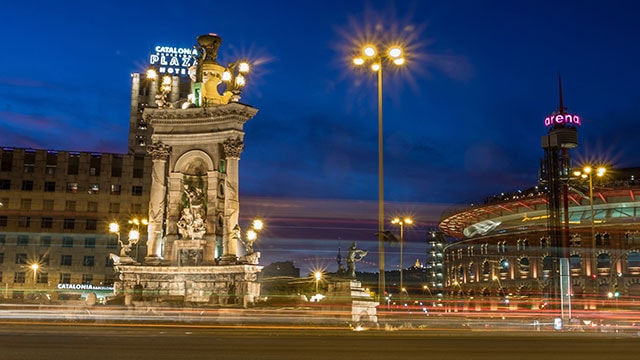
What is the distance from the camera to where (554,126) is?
4254 inches

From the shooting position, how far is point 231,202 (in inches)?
1459

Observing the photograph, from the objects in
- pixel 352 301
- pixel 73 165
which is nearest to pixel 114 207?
pixel 73 165

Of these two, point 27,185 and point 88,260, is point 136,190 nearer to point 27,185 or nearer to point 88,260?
point 88,260

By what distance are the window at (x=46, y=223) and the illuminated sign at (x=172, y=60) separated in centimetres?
4203

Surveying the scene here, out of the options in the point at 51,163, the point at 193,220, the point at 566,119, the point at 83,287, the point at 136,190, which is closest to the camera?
the point at 193,220

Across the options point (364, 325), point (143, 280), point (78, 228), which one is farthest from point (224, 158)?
point (78, 228)

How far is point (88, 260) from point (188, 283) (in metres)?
51.5

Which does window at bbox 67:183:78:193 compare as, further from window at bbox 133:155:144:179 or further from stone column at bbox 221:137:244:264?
stone column at bbox 221:137:244:264

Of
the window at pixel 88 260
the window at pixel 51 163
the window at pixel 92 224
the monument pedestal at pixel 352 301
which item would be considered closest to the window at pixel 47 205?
the window at pixel 51 163

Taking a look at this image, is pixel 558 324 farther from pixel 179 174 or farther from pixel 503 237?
pixel 503 237

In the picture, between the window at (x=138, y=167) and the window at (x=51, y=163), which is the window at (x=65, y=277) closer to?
the window at (x=51, y=163)

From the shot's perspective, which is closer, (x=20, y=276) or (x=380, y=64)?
(x=380, y=64)

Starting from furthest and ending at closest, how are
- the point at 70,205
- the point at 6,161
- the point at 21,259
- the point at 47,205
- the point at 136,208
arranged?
the point at 136,208 → the point at 70,205 → the point at 47,205 → the point at 6,161 → the point at 21,259

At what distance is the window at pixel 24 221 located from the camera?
82750 millimetres
